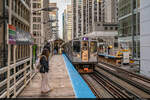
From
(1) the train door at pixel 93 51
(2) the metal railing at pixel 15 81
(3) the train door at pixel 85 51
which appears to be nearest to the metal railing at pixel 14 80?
(2) the metal railing at pixel 15 81

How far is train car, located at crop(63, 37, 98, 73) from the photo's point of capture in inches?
524

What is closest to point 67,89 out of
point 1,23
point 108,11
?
point 1,23

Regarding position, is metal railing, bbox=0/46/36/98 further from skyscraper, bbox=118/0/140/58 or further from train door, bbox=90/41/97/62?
skyscraper, bbox=118/0/140/58

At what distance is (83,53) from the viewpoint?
1335cm

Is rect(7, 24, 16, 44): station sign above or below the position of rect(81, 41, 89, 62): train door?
above

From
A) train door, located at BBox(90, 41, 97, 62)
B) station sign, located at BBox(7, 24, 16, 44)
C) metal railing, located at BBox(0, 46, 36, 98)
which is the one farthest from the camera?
train door, located at BBox(90, 41, 97, 62)

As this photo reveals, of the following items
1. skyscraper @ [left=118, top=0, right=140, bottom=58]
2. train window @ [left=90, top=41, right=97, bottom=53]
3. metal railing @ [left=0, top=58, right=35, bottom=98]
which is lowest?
metal railing @ [left=0, top=58, right=35, bottom=98]

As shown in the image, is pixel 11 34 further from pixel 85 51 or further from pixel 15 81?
pixel 85 51

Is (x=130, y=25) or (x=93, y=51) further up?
(x=130, y=25)

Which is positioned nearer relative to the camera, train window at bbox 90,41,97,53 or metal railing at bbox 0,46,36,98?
metal railing at bbox 0,46,36,98

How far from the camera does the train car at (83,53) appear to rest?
43.7ft

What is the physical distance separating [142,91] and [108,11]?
3084 inches

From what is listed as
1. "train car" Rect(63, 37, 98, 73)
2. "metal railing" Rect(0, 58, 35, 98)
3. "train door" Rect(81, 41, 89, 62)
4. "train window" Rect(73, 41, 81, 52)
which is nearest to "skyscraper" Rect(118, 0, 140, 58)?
"train car" Rect(63, 37, 98, 73)

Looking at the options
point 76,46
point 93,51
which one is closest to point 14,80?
point 76,46
